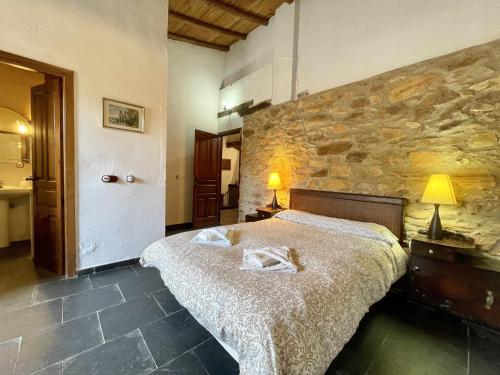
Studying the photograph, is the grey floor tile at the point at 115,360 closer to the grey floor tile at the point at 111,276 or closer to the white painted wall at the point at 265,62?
the grey floor tile at the point at 111,276

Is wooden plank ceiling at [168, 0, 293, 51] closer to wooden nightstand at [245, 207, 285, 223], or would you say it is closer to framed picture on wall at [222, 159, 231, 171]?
wooden nightstand at [245, 207, 285, 223]

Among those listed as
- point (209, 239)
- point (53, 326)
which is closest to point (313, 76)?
point (209, 239)

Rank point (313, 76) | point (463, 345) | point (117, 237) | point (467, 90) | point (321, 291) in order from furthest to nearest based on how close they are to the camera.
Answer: point (313, 76)
point (117, 237)
point (467, 90)
point (463, 345)
point (321, 291)

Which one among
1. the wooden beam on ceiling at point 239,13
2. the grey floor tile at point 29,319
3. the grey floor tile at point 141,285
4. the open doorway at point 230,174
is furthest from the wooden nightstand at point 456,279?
the open doorway at point 230,174

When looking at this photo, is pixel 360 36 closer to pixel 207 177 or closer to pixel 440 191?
pixel 440 191

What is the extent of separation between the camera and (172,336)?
5.20ft

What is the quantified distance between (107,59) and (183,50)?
7.42ft

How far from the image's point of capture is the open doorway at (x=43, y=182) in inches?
89.0

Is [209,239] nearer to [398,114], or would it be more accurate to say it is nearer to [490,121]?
[398,114]

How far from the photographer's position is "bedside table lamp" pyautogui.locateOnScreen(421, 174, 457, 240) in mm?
1866

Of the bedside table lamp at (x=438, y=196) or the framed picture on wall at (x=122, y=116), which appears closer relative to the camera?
the bedside table lamp at (x=438, y=196)

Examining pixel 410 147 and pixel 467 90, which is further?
pixel 410 147

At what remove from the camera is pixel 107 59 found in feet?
8.15

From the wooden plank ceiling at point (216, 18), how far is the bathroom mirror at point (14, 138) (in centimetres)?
285
